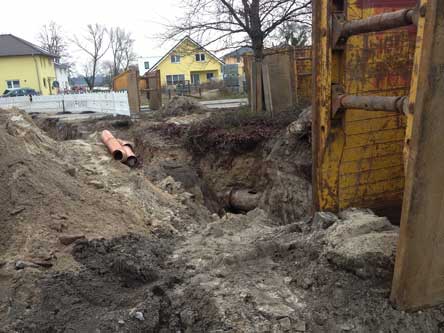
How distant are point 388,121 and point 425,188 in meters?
1.28

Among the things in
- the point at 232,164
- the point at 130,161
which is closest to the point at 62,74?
the point at 130,161

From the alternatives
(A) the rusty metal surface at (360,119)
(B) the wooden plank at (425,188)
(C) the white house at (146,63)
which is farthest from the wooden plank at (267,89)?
(C) the white house at (146,63)

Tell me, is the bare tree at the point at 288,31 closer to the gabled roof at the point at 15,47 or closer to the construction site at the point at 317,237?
the construction site at the point at 317,237

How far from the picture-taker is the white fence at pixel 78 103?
16558 millimetres

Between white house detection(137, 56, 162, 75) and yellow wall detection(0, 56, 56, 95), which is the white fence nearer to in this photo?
yellow wall detection(0, 56, 56, 95)

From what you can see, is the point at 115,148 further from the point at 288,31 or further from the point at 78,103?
the point at 78,103

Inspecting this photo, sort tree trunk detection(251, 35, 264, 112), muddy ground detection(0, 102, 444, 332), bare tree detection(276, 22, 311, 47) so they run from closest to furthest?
muddy ground detection(0, 102, 444, 332) → tree trunk detection(251, 35, 264, 112) → bare tree detection(276, 22, 311, 47)

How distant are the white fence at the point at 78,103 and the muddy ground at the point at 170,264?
32.3ft

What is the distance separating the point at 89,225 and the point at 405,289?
344cm

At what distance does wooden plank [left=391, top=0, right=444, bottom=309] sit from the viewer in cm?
204

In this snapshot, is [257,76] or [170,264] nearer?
[170,264]

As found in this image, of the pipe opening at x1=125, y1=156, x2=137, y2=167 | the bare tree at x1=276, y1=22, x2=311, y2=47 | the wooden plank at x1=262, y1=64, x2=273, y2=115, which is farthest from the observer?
the bare tree at x1=276, y1=22, x2=311, y2=47

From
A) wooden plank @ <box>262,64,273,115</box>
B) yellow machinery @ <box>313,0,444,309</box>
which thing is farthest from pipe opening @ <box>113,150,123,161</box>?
yellow machinery @ <box>313,0,444,309</box>

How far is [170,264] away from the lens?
3598 millimetres
